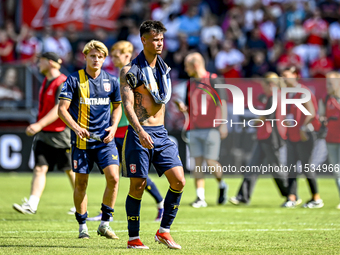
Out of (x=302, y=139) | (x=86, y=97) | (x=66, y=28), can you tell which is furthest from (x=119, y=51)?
(x=66, y=28)

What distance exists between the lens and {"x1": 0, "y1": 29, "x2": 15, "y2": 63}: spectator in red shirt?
1884 centimetres

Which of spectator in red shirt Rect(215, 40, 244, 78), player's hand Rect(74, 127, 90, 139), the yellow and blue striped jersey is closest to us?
player's hand Rect(74, 127, 90, 139)

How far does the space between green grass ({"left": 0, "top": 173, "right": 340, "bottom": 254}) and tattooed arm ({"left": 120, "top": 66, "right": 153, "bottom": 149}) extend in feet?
3.78

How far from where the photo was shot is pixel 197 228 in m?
7.78

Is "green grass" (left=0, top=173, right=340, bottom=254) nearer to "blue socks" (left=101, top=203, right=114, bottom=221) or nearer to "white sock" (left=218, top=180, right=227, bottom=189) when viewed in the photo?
"blue socks" (left=101, top=203, right=114, bottom=221)

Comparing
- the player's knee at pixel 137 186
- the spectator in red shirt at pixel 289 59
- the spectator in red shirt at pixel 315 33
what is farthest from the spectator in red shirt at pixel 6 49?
the player's knee at pixel 137 186

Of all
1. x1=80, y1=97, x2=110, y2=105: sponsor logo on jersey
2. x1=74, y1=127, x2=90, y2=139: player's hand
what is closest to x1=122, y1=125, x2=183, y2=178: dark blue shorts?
x1=74, y1=127, x2=90, y2=139: player's hand

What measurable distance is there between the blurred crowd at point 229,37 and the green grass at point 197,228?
646 centimetres

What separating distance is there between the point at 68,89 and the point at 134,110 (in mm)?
1062

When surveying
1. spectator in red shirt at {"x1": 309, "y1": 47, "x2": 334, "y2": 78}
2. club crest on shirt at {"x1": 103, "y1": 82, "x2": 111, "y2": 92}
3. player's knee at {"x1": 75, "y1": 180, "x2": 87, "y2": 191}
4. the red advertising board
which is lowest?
player's knee at {"x1": 75, "y1": 180, "x2": 87, "y2": 191}

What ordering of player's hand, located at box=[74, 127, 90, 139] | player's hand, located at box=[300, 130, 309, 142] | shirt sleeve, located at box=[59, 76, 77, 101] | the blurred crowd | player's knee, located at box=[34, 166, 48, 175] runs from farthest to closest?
1. the blurred crowd
2. player's hand, located at box=[300, 130, 309, 142]
3. player's knee, located at box=[34, 166, 48, 175]
4. shirt sleeve, located at box=[59, 76, 77, 101]
5. player's hand, located at box=[74, 127, 90, 139]

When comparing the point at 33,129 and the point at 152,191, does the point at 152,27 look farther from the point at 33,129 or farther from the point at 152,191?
the point at 152,191

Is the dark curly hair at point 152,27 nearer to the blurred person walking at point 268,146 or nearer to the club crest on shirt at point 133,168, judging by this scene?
the club crest on shirt at point 133,168

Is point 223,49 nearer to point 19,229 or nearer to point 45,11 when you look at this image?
point 45,11
